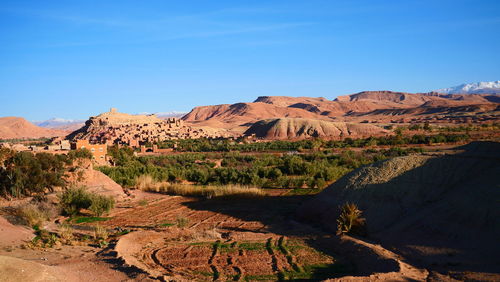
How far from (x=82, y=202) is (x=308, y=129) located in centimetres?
6787

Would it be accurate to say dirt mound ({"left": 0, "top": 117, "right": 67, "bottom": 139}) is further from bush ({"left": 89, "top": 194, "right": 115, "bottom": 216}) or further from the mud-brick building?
bush ({"left": 89, "top": 194, "right": 115, "bottom": 216})

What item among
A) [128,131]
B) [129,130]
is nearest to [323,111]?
[129,130]

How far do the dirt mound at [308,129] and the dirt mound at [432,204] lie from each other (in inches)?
2430

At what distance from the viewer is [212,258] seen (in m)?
11.6

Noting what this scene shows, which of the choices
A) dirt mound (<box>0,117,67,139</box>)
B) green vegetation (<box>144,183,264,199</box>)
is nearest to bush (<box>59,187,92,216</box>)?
green vegetation (<box>144,183,264,199</box>)

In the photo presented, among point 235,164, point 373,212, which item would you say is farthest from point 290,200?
point 235,164

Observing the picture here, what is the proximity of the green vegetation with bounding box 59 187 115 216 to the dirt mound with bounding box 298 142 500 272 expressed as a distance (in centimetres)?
879

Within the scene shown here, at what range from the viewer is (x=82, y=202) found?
18688mm

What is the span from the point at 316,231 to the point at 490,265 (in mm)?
5638

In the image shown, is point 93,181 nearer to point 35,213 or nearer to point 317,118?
point 35,213

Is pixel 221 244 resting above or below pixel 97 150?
below

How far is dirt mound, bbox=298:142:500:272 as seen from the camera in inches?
420

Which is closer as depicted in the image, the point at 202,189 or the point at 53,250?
the point at 53,250

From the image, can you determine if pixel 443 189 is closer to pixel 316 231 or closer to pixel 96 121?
pixel 316 231
